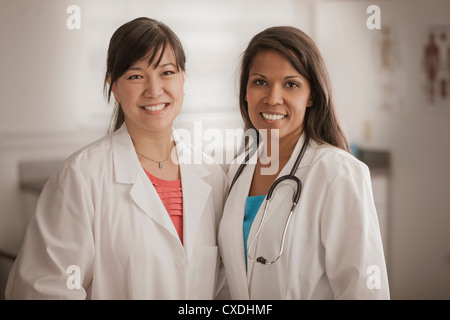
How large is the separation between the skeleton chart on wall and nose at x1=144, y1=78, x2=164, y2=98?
1.06 meters

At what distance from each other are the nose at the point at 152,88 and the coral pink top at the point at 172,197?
0.16 metres

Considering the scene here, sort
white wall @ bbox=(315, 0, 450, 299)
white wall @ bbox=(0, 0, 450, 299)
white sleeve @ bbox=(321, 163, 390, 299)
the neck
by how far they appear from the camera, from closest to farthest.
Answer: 1. white sleeve @ bbox=(321, 163, 390, 299)
2. the neck
3. white wall @ bbox=(0, 0, 450, 299)
4. white wall @ bbox=(315, 0, 450, 299)

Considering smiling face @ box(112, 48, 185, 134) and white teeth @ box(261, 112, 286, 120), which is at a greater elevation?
smiling face @ box(112, 48, 185, 134)

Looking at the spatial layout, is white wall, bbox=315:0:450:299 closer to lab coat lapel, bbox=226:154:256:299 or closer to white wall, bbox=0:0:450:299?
white wall, bbox=0:0:450:299

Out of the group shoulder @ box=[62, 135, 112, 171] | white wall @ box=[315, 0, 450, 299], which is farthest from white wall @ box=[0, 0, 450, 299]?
→ shoulder @ box=[62, 135, 112, 171]

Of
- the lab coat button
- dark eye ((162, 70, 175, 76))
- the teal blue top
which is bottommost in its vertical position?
the lab coat button

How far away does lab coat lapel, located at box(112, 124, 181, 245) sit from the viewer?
841 mm

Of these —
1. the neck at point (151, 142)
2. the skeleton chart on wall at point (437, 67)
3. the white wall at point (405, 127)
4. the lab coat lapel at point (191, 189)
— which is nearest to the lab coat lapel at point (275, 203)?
the lab coat lapel at point (191, 189)

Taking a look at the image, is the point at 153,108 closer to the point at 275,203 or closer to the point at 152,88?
the point at 152,88

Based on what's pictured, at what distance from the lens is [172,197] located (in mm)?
895

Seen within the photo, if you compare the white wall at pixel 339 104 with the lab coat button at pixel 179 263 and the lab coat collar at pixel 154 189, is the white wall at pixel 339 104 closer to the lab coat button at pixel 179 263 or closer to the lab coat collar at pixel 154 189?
the lab coat collar at pixel 154 189

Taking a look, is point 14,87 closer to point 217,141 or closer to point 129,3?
point 129,3

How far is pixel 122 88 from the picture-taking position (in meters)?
0.84

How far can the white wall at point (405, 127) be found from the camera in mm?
1517
